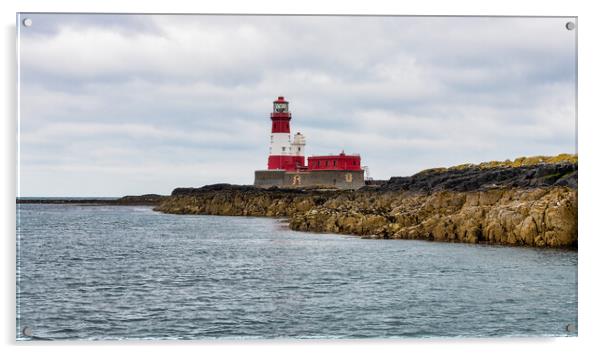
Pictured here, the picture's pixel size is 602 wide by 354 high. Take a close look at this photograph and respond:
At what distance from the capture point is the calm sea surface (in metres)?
9.40

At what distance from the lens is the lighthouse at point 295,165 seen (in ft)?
43.4

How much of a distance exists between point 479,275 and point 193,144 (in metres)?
5.88

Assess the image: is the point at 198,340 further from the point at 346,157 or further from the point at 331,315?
the point at 346,157

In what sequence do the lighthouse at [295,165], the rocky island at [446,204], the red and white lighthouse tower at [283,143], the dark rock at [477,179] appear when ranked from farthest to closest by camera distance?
the rocky island at [446,204], the dark rock at [477,179], the lighthouse at [295,165], the red and white lighthouse tower at [283,143]

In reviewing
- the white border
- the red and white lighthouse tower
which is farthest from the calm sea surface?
the red and white lighthouse tower

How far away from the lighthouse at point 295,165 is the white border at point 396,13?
2.73m

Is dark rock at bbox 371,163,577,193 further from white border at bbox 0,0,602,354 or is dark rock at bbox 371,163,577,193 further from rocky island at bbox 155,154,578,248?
white border at bbox 0,0,602,354

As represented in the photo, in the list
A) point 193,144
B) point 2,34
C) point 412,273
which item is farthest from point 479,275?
point 2,34

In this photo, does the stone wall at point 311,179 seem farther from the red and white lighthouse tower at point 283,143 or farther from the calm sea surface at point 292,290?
the calm sea surface at point 292,290

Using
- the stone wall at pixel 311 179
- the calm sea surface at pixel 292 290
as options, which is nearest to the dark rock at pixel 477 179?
the stone wall at pixel 311 179

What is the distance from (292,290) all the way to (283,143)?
4.10 meters

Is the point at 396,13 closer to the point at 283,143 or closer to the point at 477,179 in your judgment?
the point at 283,143

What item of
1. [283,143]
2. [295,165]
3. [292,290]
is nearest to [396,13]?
[292,290]

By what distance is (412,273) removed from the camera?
535 inches
